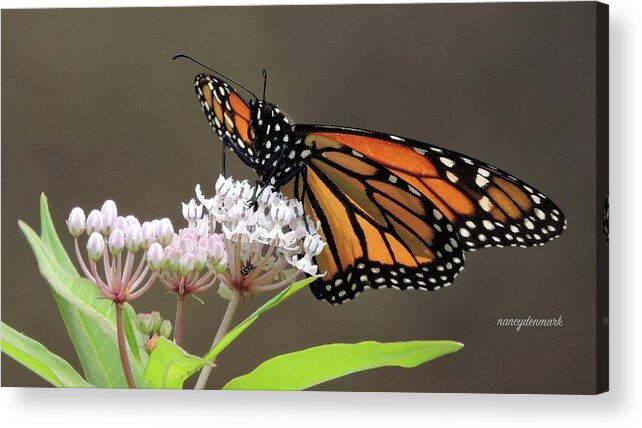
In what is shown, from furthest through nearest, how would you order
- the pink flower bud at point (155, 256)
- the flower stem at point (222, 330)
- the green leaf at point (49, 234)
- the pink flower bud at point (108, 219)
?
the green leaf at point (49, 234) → the flower stem at point (222, 330) → the pink flower bud at point (108, 219) → the pink flower bud at point (155, 256)

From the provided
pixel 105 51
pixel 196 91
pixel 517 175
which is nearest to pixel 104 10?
pixel 105 51

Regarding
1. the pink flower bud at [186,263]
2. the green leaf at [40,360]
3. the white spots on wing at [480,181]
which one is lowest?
the green leaf at [40,360]

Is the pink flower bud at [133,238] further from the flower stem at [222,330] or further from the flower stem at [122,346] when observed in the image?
the flower stem at [222,330]

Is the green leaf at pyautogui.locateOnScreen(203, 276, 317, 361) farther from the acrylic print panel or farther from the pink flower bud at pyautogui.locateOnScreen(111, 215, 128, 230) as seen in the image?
the pink flower bud at pyautogui.locateOnScreen(111, 215, 128, 230)

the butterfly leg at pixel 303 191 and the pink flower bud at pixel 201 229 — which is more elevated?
the butterfly leg at pixel 303 191

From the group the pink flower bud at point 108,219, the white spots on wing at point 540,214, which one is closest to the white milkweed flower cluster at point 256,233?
the pink flower bud at point 108,219

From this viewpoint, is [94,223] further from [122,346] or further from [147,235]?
[122,346]

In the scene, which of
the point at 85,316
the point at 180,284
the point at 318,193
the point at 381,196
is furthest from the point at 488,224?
the point at 85,316

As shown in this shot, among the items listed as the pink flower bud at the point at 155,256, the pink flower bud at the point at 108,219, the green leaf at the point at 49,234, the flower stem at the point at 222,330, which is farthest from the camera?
the green leaf at the point at 49,234
